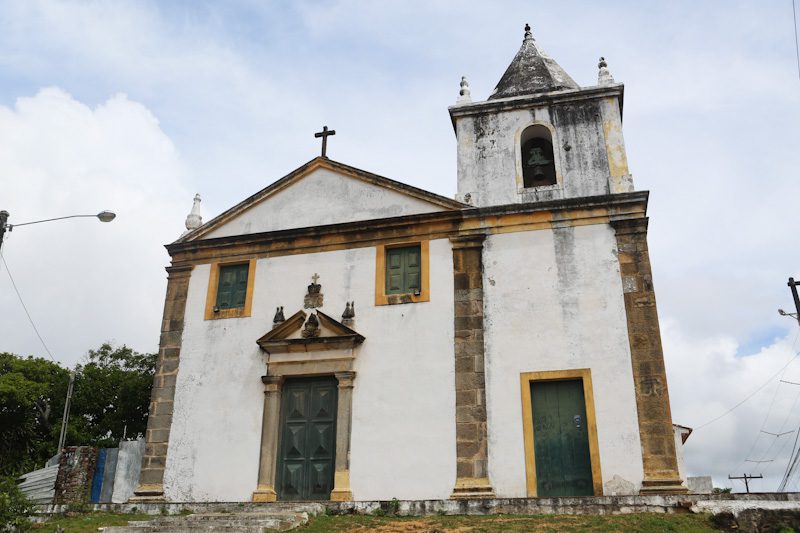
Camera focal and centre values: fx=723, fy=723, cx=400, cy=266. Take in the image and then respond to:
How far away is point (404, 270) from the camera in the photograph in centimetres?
1373

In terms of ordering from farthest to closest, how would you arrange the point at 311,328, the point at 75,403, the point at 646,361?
1. the point at 75,403
2. the point at 311,328
3. the point at 646,361

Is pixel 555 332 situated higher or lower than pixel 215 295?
lower

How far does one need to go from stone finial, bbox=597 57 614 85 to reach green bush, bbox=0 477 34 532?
12149 millimetres

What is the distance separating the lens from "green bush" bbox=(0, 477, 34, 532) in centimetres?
917

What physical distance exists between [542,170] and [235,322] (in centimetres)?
670

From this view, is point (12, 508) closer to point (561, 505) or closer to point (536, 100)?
point (561, 505)

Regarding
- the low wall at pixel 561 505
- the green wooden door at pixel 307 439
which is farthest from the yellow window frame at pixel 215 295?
the low wall at pixel 561 505

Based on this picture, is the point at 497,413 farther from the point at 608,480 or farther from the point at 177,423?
the point at 177,423

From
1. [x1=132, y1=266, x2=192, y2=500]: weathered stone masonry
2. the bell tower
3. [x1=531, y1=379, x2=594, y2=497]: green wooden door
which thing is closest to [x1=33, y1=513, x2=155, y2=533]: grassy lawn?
[x1=132, y1=266, x2=192, y2=500]: weathered stone masonry

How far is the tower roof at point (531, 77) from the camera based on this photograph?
48.9ft

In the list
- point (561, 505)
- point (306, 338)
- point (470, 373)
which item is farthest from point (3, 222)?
point (561, 505)

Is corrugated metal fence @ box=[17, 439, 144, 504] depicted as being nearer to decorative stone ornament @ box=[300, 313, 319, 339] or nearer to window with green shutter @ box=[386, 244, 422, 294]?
decorative stone ornament @ box=[300, 313, 319, 339]

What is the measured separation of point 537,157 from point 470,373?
4.67 meters

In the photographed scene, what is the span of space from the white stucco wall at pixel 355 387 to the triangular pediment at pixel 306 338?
0.76 ft
